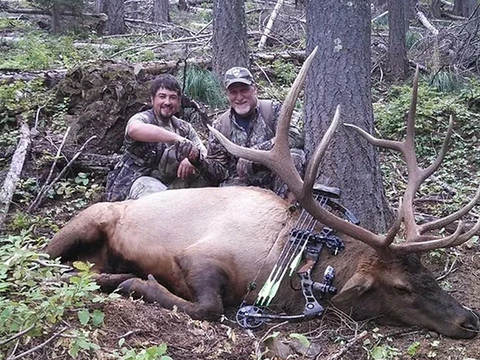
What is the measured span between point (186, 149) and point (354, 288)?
213 centimetres

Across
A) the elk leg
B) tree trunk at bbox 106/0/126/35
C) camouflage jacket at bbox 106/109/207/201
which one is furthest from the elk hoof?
tree trunk at bbox 106/0/126/35

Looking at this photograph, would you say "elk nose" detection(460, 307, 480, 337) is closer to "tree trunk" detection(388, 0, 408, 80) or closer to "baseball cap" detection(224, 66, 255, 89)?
"baseball cap" detection(224, 66, 255, 89)

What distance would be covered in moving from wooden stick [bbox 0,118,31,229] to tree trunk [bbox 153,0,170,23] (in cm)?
1142

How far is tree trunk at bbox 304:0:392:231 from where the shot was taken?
5.21 m

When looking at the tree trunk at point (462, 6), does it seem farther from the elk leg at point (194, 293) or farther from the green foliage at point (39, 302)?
the green foliage at point (39, 302)

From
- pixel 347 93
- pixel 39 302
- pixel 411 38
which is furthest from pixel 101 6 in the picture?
Answer: pixel 39 302

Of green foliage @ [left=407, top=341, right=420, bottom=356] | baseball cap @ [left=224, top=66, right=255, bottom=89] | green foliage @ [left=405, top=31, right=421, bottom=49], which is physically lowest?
green foliage @ [left=407, top=341, right=420, bottom=356]

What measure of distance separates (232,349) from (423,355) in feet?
4.01

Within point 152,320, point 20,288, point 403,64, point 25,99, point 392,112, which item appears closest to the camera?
point 20,288

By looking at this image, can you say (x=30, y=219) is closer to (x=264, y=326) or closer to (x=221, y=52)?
(x=264, y=326)

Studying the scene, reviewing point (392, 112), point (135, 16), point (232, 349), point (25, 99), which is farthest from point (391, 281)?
point (135, 16)

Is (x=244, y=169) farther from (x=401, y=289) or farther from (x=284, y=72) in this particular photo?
(x=284, y=72)

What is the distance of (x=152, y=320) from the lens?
3832 mm

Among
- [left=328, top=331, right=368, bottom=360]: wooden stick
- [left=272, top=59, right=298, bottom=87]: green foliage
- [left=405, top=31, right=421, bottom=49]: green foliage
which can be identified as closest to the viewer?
[left=328, top=331, right=368, bottom=360]: wooden stick
